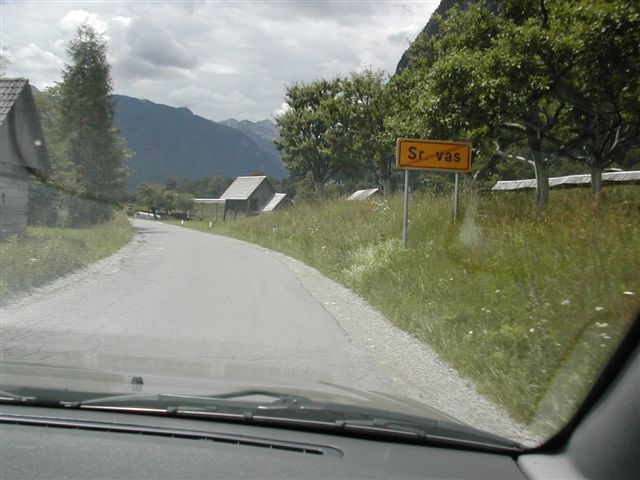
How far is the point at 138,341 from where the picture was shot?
726 cm

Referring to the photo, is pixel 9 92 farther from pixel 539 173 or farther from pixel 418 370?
pixel 418 370

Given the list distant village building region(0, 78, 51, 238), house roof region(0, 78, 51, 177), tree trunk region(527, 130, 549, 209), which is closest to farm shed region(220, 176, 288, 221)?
house roof region(0, 78, 51, 177)

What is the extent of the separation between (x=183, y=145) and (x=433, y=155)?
75.3 ft

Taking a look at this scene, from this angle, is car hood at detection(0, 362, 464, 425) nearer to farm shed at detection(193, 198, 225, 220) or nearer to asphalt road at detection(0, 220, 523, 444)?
asphalt road at detection(0, 220, 523, 444)

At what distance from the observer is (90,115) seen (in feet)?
126

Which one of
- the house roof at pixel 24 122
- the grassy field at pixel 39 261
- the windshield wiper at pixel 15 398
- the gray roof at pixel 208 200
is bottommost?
the grassy field at pixel 39 261

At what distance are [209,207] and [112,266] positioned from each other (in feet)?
101

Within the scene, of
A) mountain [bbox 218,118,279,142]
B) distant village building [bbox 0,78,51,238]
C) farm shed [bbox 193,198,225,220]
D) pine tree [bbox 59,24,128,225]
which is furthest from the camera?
farm shed [bbox 193,198,225,220]

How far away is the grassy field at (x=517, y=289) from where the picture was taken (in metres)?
5.28

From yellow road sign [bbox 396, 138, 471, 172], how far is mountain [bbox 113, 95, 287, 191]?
15.6m

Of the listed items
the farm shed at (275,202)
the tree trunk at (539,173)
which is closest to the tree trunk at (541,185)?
the tree trunk at (539,173)

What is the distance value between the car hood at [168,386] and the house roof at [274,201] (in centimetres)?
3533

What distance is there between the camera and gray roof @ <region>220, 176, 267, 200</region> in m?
40.2

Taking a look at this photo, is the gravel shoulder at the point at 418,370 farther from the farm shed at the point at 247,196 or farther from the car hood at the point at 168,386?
the farm shed at the point at 247,196
